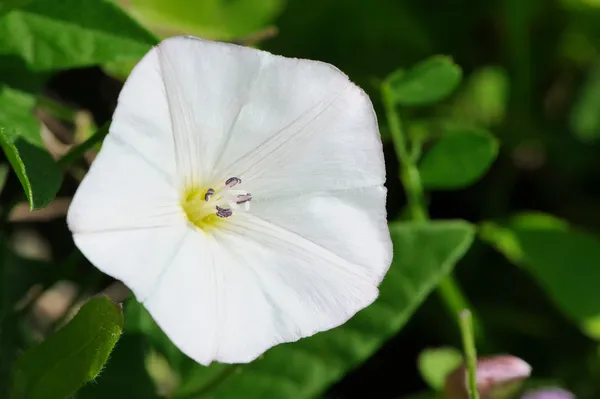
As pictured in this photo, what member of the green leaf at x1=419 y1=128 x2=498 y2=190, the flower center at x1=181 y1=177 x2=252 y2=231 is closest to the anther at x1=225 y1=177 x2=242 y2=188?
the flower center at x1=181 y1=177 x2=252 y2=231

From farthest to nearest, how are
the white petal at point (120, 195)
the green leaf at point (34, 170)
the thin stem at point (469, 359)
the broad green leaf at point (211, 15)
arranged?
the broad green leaf at point (211, 15) < the thin stem at point (469, 359) < the green leaf at point (34, 170) < the white petal at point (120, 195)

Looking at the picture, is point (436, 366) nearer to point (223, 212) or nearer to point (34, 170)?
point (223, 212)

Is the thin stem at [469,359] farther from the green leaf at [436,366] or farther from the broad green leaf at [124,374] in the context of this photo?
the broad green leaf at [124,374]

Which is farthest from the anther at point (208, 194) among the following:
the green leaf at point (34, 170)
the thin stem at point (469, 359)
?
the thin stem at point (469, 359)

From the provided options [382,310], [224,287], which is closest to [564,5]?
[382,310]

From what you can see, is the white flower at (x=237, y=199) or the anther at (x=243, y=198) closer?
the white flower at (x=237, y=199)

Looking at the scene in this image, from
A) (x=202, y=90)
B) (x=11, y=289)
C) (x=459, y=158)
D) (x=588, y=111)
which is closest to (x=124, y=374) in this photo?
(x=11, y=289)

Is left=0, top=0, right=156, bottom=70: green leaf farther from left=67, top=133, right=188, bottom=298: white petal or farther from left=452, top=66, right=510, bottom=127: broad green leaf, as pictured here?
left=452, top=66, right=510, bottom=127: broad green leaf

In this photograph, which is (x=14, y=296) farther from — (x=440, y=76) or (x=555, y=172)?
(x=555, y=172)
